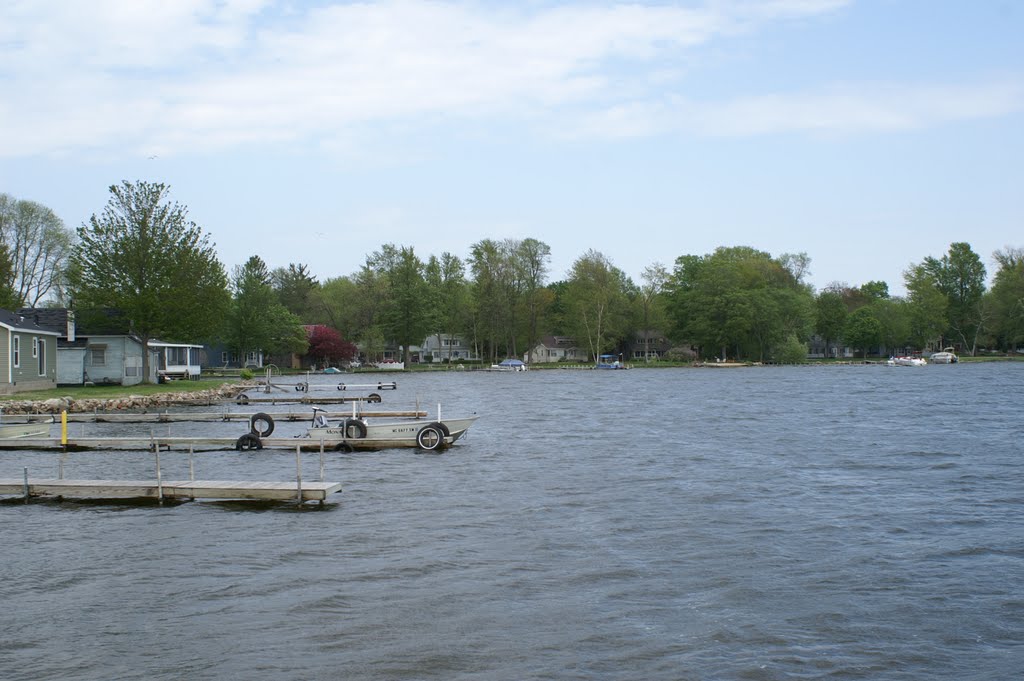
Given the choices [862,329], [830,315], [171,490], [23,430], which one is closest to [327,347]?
[23,430]

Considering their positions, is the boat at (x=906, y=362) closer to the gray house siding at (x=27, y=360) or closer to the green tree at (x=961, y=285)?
the green tree at (x=961, y=285)

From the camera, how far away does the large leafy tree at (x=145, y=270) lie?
58.1 metres

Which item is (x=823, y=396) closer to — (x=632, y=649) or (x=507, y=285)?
(x=632, y=649)

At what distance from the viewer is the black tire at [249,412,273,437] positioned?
32.6 meters

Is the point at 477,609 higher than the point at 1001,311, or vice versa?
the point at 1001,311

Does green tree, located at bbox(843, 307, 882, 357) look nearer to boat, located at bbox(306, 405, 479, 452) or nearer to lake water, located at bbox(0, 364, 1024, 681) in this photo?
lake water, located at bbox(0, 364, 1024, 681)

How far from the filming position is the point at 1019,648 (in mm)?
11109

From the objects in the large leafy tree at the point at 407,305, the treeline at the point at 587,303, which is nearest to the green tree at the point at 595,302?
the treeline at the point at 587,303

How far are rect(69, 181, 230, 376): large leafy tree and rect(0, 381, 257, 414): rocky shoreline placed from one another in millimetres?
5629

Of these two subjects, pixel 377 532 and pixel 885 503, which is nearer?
pixel 377 532

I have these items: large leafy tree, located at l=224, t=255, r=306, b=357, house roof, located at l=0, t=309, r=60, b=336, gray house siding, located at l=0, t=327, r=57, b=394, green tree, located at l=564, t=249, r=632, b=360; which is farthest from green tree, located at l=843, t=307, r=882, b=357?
house roof, located at l=0, t=309, r=60, b=336

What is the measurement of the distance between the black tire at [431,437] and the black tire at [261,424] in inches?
213

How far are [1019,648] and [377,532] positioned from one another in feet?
35.7

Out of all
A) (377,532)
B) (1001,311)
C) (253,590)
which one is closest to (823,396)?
(377,532)
